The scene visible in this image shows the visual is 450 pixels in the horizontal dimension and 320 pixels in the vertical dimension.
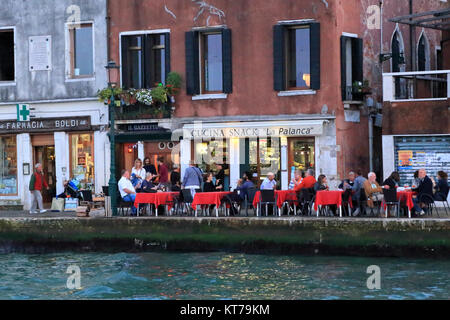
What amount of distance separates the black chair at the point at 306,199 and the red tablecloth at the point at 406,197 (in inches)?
75.1

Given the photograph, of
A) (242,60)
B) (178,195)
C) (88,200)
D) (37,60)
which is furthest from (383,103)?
(37,60)

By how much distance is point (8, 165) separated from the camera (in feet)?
103

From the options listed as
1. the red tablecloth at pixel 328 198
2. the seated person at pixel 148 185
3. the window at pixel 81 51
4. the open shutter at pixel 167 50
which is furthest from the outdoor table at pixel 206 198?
the window at pixel 81 51

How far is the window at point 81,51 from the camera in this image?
1190 inches

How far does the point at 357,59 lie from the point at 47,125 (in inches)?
378

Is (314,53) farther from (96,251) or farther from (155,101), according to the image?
(96,251)

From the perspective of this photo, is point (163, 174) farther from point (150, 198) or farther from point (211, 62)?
point (211, 62)

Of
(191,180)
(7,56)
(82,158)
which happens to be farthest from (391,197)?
(7,56)

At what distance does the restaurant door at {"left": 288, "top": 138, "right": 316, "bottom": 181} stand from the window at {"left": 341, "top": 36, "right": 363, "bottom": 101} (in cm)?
162

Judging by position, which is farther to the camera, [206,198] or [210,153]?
[210,153]

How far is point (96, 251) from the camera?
24.3 metres

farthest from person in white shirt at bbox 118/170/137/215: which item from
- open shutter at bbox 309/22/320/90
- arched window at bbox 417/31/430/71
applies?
arched window at bbox 417/31/430/71

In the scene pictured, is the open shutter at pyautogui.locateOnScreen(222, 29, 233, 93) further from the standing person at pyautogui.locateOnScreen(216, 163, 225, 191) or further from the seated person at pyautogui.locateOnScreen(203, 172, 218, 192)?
the seated person at pyautogui.locateOnScreen(203, 172, 218, 192)

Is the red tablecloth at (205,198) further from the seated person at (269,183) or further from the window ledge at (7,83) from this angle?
the window ledge at (7,83)
